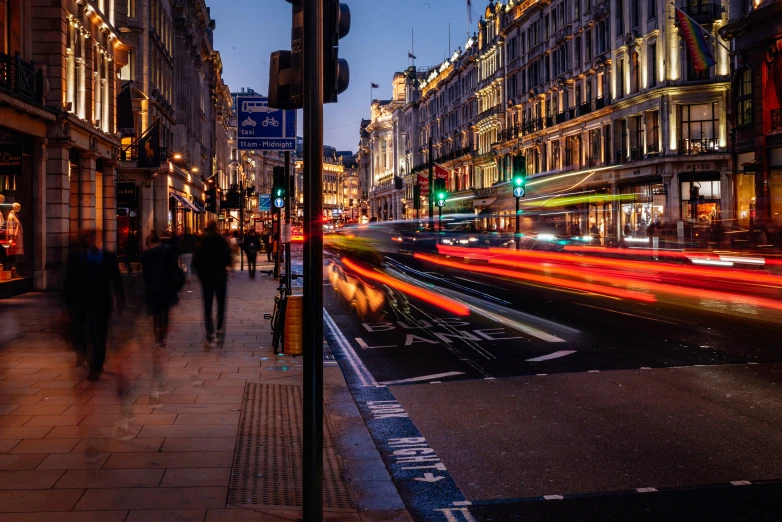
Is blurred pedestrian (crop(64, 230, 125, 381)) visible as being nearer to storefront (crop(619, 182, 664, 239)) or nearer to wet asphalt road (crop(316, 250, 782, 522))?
wet asphalt road (crop(316, 250, 782, 522))

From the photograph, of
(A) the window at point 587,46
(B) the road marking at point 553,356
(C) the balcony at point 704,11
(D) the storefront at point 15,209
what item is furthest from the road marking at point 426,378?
(A) the window at point 587,46

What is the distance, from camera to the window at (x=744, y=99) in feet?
125

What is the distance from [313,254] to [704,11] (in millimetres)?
46074

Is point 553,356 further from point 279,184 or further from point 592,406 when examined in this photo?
point 279,184

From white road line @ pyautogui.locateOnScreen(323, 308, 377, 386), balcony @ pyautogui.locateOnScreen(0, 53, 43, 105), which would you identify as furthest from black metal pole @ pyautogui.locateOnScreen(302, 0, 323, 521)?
balcony @ pyautogui.locateOnScreen(0, 53, 43, 105)

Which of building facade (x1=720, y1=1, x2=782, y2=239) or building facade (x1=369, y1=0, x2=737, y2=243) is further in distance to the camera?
building facade (x1=369, y1=0, x2=737, y2=243)

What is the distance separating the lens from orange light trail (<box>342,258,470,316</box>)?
1998cm

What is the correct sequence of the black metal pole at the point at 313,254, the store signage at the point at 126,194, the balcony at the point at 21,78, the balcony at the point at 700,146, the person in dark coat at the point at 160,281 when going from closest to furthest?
the black metal pole at the point at 313,254
the person in dark coat at the point at 160,281
the balcony at the point at 21,78
the store signage at the point at 126,194
the balcony at the point at 700,146

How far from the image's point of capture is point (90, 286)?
8.90m

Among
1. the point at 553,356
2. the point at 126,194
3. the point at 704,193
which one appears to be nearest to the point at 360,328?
the point at 553,356

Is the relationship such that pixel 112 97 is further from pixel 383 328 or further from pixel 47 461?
pixel 47 461

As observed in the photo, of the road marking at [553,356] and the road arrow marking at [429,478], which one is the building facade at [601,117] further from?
the road arrow marking at [429,478]

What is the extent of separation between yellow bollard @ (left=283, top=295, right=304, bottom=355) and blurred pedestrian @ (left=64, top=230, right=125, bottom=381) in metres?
2.93

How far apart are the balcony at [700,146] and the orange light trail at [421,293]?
2064 centimetres
